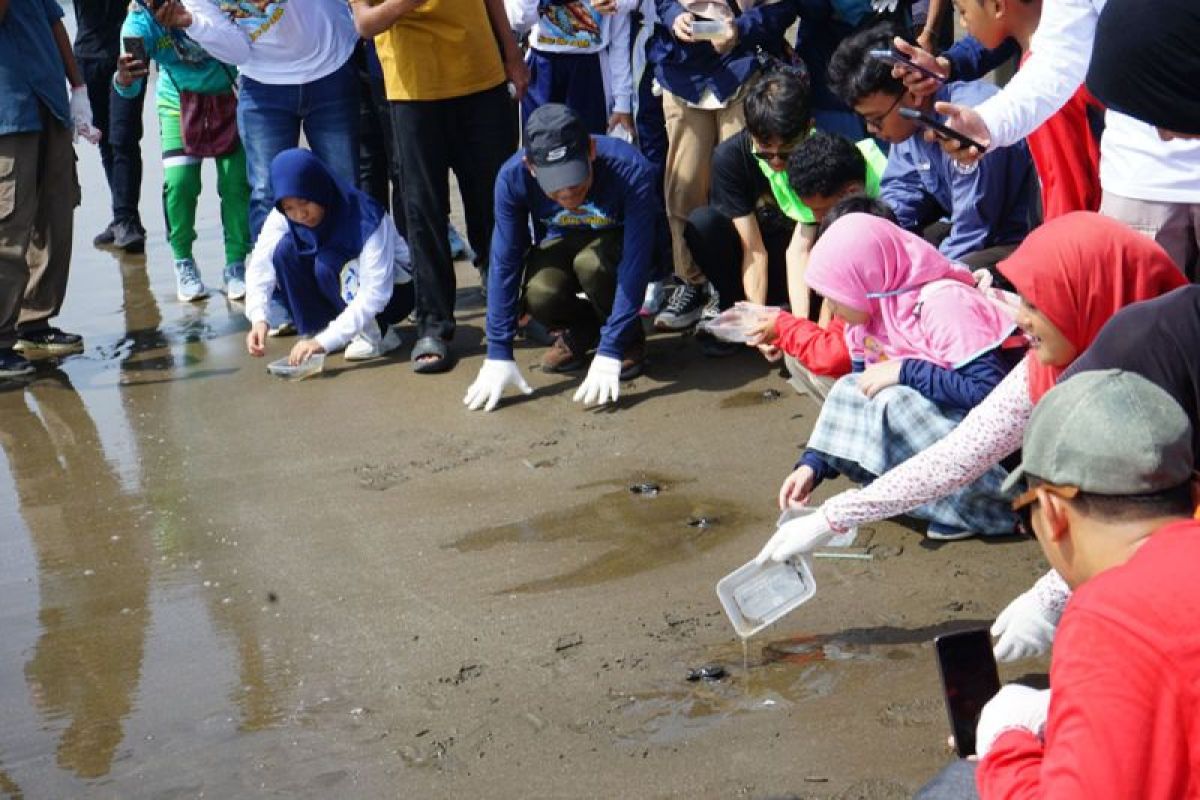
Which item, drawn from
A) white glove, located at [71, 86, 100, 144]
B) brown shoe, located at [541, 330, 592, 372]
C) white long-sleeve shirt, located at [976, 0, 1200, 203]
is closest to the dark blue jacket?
brown shoe, located at [541, 330, 592, 372]

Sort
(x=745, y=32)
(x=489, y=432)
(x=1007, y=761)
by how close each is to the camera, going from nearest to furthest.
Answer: (x=1007, y=761) → (x=489, y=432) → (x=745, y=32)

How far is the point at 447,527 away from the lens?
169 inches

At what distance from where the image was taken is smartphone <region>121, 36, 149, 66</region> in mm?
6477

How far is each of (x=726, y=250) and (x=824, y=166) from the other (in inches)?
26.3

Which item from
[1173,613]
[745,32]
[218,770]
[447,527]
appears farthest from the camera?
[745,32]

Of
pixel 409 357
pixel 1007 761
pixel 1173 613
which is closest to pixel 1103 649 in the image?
pixel 1173 613

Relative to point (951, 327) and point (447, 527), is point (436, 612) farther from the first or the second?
point (951, 327)

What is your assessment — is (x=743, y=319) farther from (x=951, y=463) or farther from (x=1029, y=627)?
(x=1029, y=627)

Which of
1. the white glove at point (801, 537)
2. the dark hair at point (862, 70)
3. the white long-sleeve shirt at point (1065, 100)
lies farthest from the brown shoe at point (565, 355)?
the white glove at point (801, 537)

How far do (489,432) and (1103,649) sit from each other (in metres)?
3.43

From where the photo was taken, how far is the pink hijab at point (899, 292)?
389 centimetres

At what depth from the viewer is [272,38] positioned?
597 centimetres

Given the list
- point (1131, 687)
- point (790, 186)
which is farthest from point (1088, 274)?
point (790, 186)

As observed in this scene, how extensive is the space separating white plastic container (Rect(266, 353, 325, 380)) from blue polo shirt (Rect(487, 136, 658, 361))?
0.80 m
